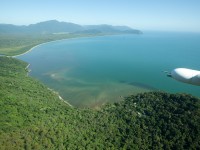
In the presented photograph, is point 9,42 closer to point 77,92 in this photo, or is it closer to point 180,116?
point 77,92

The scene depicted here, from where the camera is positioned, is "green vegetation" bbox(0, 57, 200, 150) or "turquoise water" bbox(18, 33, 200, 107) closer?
"green vegetation" bbox(0, 57, 200, 150)

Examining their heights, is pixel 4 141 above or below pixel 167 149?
above

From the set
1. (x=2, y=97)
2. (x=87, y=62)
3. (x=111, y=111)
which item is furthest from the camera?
(x=87, y=62)

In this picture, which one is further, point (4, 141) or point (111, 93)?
point (111, 93)

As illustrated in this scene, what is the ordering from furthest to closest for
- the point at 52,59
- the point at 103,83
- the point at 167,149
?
the point at 52,59, the point at 103,83, the point at 167,149

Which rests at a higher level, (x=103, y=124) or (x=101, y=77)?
(x=101, y=77)

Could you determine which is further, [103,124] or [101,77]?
[101,77]

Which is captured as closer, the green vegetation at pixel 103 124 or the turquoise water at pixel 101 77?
the green vegetation at pixel 103 124

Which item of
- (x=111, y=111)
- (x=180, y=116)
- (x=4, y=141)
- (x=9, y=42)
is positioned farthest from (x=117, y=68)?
(x=9, y=42)
